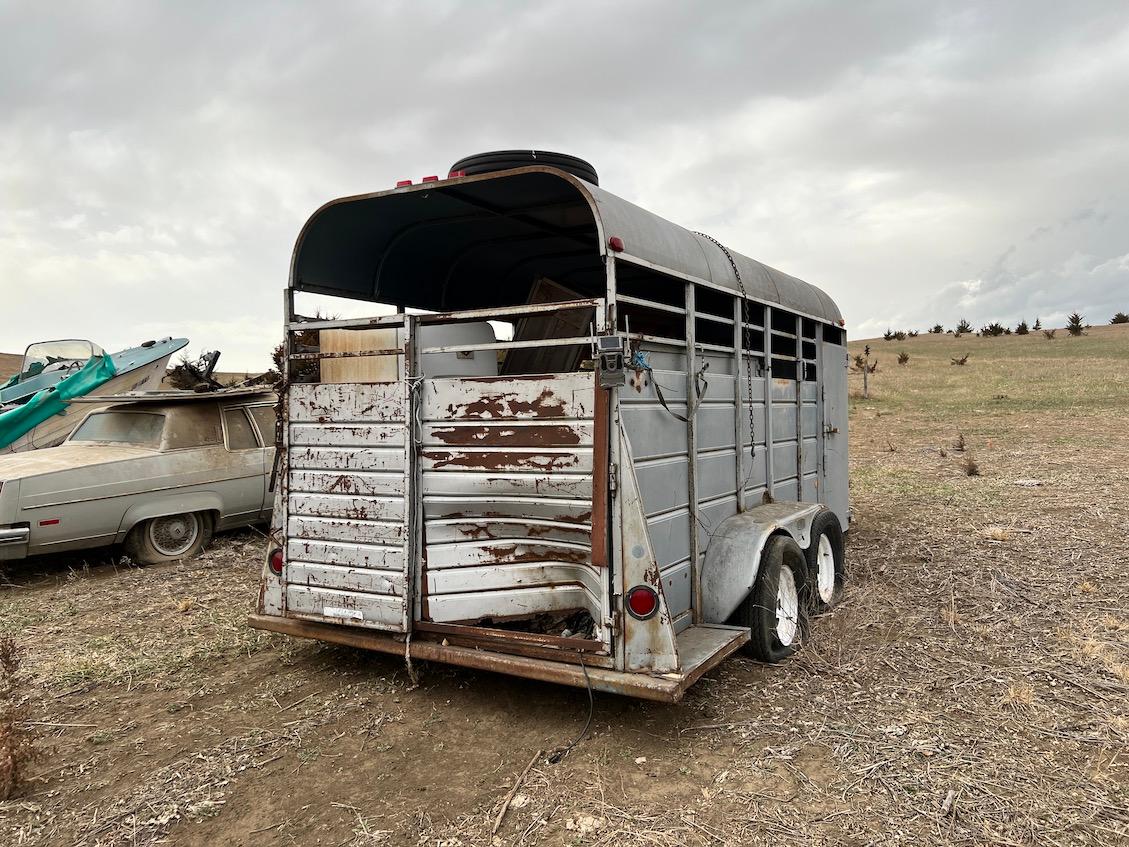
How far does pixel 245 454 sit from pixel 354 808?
235 inches

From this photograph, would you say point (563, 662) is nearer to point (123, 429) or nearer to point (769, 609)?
point (769, 609)

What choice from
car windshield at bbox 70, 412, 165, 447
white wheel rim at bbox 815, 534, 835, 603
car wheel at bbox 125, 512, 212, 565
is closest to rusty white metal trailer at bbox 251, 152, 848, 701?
white wheel rim at bbox 815, 534, 835, 603

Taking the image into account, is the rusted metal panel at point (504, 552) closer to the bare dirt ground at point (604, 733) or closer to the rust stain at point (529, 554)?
the rust stain at point (529, 554)

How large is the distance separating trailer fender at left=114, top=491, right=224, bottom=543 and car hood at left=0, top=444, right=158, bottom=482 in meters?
0.48

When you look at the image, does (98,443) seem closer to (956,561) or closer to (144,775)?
(144,775)

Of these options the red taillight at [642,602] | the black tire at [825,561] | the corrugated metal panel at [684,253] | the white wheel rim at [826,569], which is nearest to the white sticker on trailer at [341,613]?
the red taillight at [642,602]

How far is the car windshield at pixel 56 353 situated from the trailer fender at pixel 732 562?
11186mm

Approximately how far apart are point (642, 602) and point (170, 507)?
6036mm

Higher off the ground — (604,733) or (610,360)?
(610,360)

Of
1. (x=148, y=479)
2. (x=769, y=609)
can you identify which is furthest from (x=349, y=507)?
(x=148, y=479)

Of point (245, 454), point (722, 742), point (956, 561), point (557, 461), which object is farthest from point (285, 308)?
point (956, 561)

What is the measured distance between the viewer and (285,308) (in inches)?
194

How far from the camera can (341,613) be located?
15.0ft

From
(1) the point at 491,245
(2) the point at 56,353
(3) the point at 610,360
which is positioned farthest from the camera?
(2) the point at 56,353
